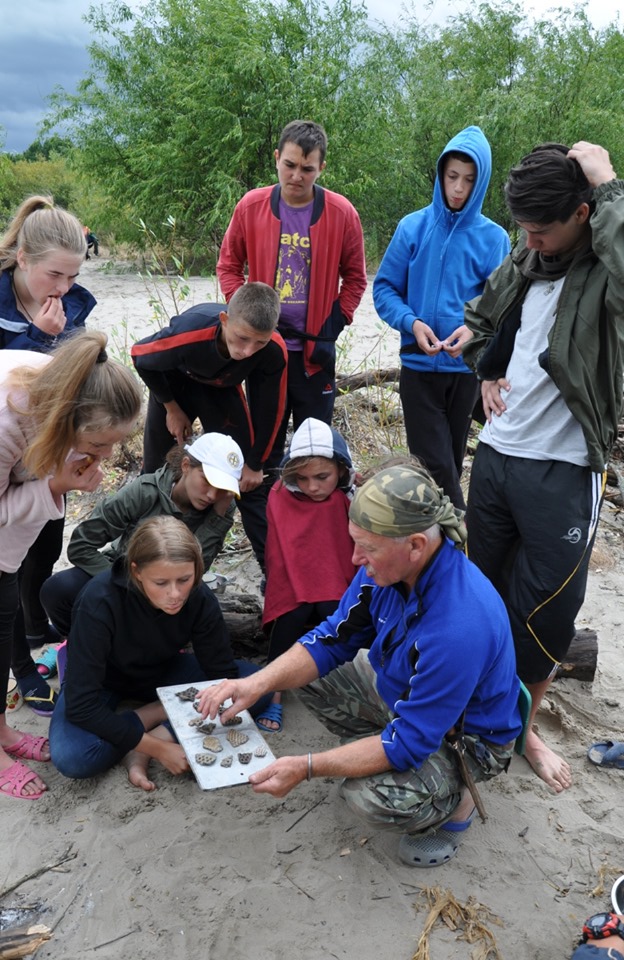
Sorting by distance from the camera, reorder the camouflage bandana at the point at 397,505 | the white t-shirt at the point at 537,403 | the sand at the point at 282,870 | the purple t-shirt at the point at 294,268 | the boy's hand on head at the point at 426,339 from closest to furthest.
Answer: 1. the camouflage bandana at the point at 397,505
2. the sand at the point at 282,870
3. the white t-shirt at the point at 537,403
4. the boy's hand on head at the point at 426,339
5. the purple t-shirt at the point at 294,268

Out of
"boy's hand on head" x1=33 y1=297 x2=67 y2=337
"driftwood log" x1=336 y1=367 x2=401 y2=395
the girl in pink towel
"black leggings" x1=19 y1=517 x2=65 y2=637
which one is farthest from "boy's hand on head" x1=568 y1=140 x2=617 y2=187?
"driftwood log" x1=336 y1=367 x2=401 y2=395

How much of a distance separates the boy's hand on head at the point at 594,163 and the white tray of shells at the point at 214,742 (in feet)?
6.12

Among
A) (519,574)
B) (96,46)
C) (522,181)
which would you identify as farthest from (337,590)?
(96,46)

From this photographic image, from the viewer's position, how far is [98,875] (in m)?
2.07

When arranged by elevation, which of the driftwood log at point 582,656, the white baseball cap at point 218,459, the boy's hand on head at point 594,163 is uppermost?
the boy's hand on head at point 594,163

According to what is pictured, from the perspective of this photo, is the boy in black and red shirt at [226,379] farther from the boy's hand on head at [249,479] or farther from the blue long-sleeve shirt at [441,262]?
the blue long-sleeve shirt at [441,262]

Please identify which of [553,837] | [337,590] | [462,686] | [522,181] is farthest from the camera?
[337,590]

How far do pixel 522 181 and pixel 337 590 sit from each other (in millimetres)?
1540

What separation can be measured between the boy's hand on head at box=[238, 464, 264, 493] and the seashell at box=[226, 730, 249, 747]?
→ 122 cm

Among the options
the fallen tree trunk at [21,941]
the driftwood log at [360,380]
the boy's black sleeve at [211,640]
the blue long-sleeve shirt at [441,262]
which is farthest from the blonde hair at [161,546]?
the driftwood log at [360,380]

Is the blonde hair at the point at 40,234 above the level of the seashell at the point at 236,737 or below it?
above

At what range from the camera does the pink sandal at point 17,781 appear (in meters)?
2.35

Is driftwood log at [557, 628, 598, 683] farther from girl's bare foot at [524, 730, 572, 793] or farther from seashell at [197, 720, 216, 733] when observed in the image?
seashell at [197, 720, 216, 733]

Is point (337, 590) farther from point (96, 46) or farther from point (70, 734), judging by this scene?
point (96, 46)
